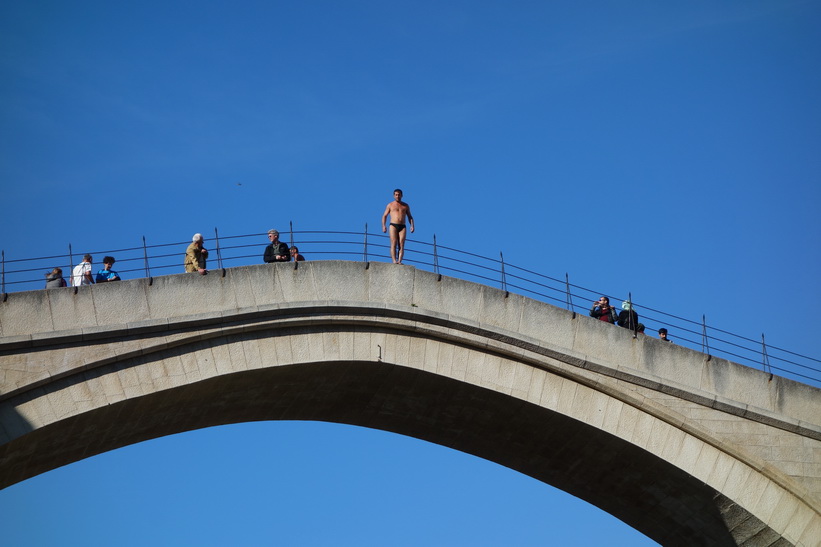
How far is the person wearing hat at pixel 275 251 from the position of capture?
28594 mm

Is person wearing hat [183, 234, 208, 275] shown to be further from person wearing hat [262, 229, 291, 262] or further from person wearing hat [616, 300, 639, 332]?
person wearing hat [616, 300, 639, 332]

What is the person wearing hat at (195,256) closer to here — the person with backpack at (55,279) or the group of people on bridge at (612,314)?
the person with backpack at (55,279)

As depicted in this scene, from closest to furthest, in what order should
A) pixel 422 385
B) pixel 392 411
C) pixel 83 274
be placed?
pixel 83 274
pixel 422 385
pixel 392 411

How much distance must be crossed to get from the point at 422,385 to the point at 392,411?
1.56m

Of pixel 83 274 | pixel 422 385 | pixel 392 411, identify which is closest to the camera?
pixel 83 274

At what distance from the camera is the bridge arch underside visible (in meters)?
26.9

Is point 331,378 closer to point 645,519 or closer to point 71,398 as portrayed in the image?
point 71,398

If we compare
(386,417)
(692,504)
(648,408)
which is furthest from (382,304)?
(692,504)

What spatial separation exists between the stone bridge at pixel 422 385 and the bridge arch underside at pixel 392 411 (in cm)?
4

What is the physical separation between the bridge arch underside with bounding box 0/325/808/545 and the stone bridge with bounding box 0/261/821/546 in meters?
0.04

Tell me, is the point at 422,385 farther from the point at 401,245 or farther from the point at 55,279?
the point at 55,279

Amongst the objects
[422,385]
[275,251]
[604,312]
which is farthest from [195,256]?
[604,312]

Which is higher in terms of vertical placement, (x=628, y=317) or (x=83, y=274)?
(x=628, y=317)

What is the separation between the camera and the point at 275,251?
28.7m
